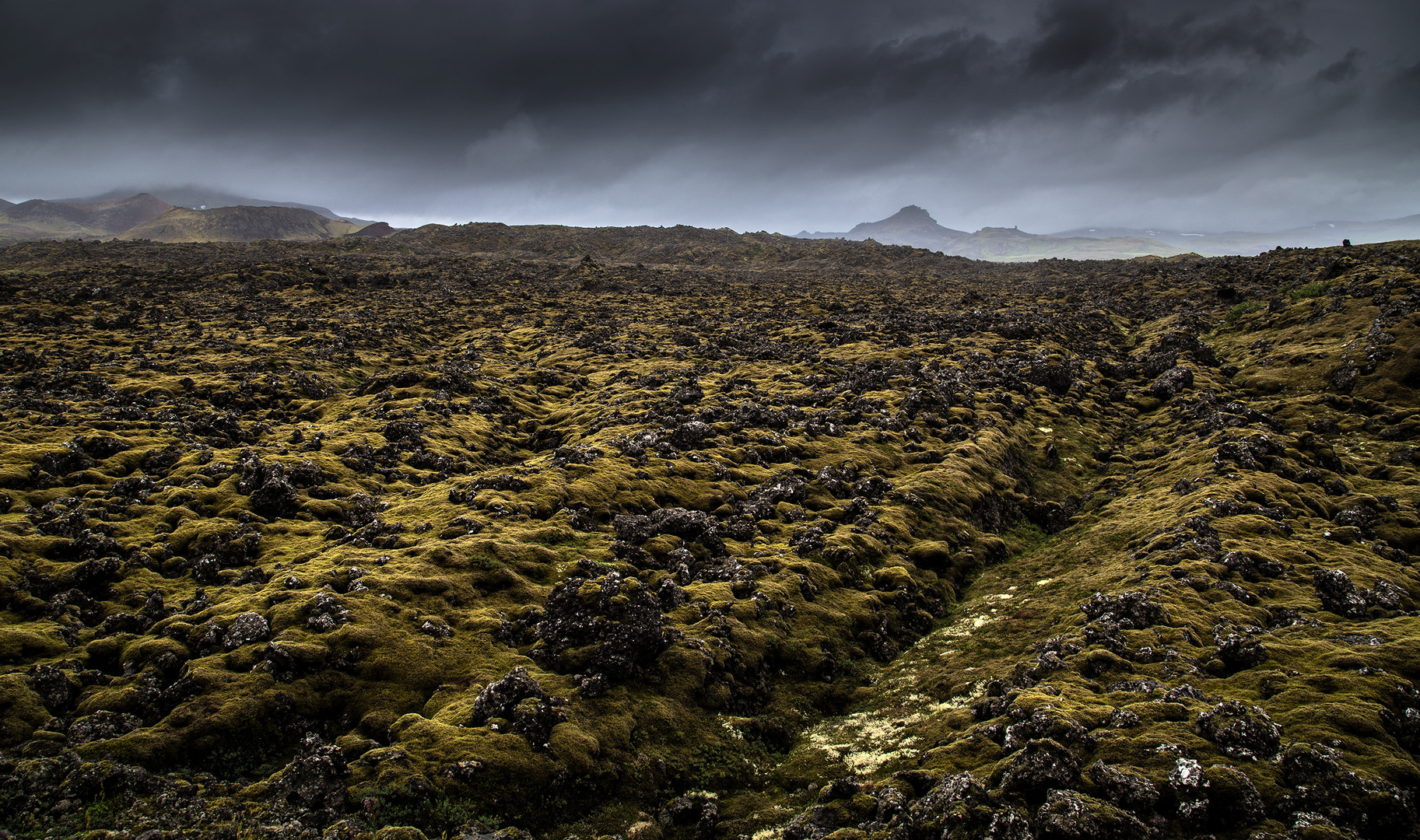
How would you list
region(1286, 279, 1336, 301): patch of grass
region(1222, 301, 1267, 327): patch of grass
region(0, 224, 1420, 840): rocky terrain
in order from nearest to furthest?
region(0, 224, 1420, 840): rocky terrain → region(1286, 279, 1336, 301): patch of grass → region(1222, 301, 1267, 327): patch of grass

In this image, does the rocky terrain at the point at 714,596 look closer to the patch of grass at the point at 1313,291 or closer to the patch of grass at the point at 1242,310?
the patch of grass at the point at 1313,291

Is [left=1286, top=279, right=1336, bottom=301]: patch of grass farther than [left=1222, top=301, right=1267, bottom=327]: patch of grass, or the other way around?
[left=1222, top=301, right=1267, bottom=327]: patch of grass

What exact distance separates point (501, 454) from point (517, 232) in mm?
138071

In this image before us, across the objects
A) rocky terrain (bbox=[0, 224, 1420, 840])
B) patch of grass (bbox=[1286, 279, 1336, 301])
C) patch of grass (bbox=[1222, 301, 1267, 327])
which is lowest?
rocky terrain (bbox=[0, 224, 1420, 840])

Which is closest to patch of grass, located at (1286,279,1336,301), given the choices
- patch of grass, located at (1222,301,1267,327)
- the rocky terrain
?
the rocky terrain

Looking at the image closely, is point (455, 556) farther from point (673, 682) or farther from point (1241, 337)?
point (1241, 337)

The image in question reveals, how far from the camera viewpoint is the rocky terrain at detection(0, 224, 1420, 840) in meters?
8.43

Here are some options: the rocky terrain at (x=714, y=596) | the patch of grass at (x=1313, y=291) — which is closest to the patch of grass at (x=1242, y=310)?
the patch of grass at (x=1313, y=291)

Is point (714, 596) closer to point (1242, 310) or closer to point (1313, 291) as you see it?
point (1313, 291)

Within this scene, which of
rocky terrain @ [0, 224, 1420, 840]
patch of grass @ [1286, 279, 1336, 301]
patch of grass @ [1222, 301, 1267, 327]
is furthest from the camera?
patch of grass @ [1222, 301, 1267, 327]

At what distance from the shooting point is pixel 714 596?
14.9 meters

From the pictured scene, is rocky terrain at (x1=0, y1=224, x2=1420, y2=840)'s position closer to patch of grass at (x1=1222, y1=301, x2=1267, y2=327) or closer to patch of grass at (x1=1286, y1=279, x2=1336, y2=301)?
patch of grass at (x1=1286, y1=279, x2=1336, y2=301)

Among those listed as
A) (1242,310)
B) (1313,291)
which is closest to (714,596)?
(1313,291)

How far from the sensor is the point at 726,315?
58.3 m
